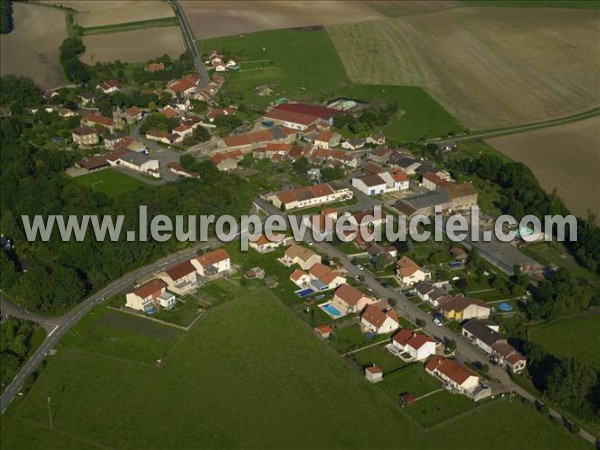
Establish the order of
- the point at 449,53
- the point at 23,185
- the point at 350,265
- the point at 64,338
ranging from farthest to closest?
the point at 449,53 < the point at 23,185 < the point at 350,265 < the point at 64,338

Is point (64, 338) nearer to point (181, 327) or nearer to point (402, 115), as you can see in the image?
point (181, 327)

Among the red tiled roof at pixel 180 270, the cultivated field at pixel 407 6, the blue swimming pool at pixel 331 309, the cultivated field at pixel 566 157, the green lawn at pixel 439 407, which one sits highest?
the cultivated field at pixel 407 6

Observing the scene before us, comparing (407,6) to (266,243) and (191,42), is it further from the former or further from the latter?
(266,243)

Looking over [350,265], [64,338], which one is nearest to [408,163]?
[350,265]

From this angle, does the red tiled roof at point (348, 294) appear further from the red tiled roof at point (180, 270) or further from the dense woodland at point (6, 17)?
the dense woodland at point (6, 17)

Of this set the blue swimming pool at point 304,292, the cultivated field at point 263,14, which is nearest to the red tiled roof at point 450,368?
the blue swimming pool at point 304,292
